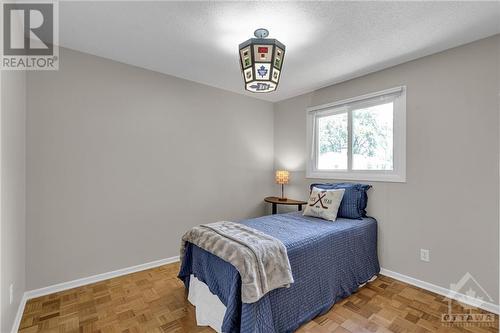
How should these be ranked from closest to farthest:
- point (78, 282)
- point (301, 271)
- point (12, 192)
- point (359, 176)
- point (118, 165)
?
point (12, 192) < point (301, 271) < point (78, 282) < point (118, 165) < point (359, 176)

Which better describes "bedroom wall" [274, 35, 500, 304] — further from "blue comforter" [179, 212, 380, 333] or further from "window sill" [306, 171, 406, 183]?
"blue comforter" [179, 212, 380, 333]

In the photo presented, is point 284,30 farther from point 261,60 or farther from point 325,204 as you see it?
point 325,204

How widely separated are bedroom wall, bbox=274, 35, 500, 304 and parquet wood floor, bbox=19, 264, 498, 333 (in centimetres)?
41

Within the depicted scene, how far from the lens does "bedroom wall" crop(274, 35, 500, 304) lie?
6.85 ft

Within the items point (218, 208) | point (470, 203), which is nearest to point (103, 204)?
point (218, 208)

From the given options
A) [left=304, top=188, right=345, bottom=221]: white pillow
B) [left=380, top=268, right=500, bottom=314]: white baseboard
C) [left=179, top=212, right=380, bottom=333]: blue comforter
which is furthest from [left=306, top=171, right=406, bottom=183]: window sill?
[left=380, top=268, right=500, bottom=314]: white baseboard

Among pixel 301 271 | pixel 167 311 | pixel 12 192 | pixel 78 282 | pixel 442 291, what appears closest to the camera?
pixel 12 192

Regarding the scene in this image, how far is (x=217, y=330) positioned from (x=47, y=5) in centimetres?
286

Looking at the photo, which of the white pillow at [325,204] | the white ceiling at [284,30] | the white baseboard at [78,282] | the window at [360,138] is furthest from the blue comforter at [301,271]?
the white ceiling at [284,30]

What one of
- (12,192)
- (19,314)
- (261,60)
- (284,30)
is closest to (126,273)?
(19,314)

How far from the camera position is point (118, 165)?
2715 mm

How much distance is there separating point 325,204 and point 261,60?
1.80 metres

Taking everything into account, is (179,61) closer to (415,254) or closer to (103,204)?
(103,204)

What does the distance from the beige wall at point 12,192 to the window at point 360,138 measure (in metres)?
3.35
